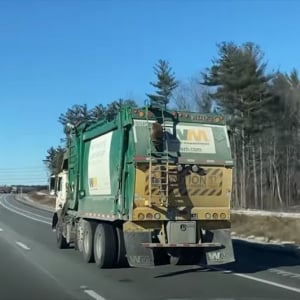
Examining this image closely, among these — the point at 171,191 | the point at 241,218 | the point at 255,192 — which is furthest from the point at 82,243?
the point at 255,192

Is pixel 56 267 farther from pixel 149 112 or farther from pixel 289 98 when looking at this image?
pixel 289 98

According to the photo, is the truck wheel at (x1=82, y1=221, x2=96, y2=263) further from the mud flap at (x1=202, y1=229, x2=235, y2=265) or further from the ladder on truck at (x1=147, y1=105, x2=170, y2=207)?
the mud flap at (x1=202, y1=229, x2=235, y2=265)

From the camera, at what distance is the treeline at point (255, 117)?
5938cm

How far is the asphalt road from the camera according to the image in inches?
460

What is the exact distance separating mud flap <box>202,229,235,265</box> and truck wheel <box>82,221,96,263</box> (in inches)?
131

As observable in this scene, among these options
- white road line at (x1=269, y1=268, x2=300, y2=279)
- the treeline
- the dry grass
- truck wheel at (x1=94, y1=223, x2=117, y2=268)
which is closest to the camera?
white road line at (x1=269, y1=268, x2=300, y2=279)

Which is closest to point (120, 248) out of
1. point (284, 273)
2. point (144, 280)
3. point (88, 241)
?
point (88, 241)

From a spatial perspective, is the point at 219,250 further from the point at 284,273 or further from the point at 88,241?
the point at 88,241

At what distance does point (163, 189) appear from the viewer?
1470 centimetres

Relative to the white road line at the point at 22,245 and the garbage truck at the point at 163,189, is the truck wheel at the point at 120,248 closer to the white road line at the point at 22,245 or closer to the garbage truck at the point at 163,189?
the garbage truck at the point at 163,189

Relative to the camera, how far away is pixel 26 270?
50.9ft

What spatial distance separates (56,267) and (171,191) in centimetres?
353

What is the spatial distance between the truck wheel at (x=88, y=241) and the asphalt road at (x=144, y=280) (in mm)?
253

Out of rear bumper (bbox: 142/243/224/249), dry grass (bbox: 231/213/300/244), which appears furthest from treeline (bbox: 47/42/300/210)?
rear bumper (bbox: 142/243/224/249)
